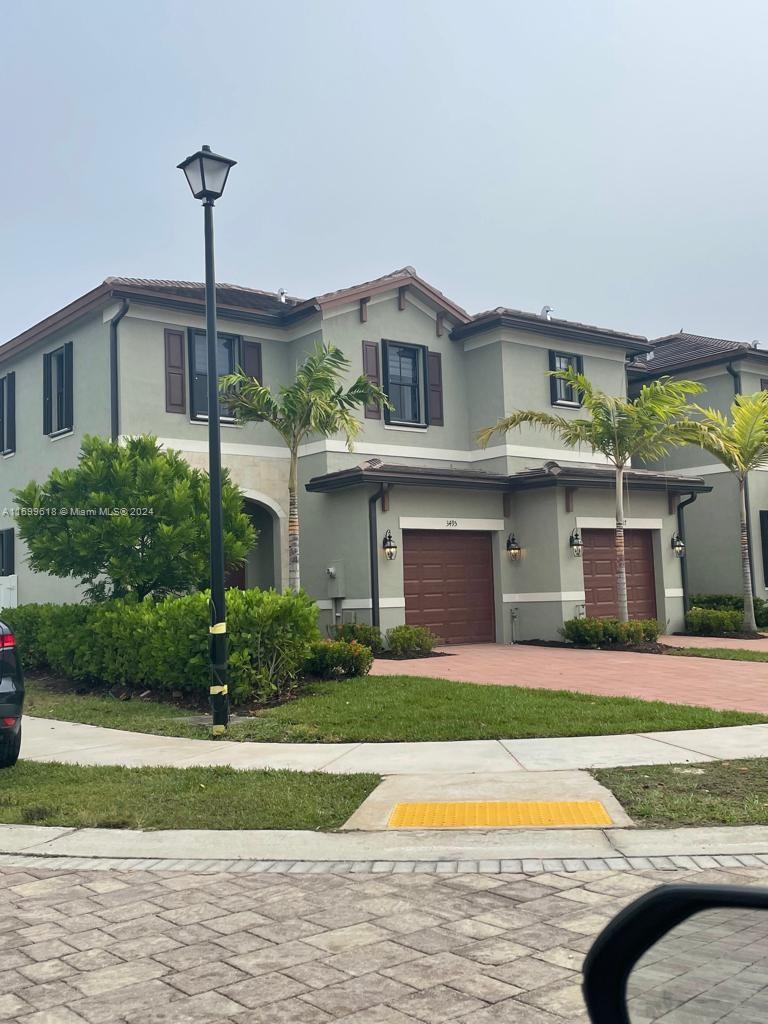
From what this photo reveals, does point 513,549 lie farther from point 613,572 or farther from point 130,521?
point 130,521

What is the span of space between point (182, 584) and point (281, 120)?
21.6 meters

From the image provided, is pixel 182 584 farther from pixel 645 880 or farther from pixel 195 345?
pixel 645 880

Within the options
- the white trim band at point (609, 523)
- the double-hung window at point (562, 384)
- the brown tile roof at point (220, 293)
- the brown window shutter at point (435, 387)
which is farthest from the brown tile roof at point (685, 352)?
the brown tile roof at point (220, 293)

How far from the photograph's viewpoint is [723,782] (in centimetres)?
779

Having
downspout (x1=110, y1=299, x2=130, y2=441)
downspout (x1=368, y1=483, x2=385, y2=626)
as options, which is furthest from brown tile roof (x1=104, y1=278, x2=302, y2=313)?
downspout (x1=368, y1=483, x2=385, y2=626)

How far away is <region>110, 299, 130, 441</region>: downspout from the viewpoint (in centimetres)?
1934

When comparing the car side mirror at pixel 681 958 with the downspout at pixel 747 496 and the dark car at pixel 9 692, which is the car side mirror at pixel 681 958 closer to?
the dark car at pixel 9 692

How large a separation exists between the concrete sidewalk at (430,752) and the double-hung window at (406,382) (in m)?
12.9

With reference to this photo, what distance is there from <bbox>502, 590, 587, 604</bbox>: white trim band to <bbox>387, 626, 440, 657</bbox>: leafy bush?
3.57 meters

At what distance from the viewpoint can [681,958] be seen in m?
1.52

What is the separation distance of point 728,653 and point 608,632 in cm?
249

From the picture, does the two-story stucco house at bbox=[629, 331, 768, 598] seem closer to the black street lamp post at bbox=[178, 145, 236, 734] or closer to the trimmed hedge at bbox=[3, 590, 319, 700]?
the trimmed hedge at bbox=[3, 590, 319, 700]

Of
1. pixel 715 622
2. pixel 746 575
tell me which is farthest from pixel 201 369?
pixel 746 575

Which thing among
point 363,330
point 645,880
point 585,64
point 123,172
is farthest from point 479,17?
point 645,880
